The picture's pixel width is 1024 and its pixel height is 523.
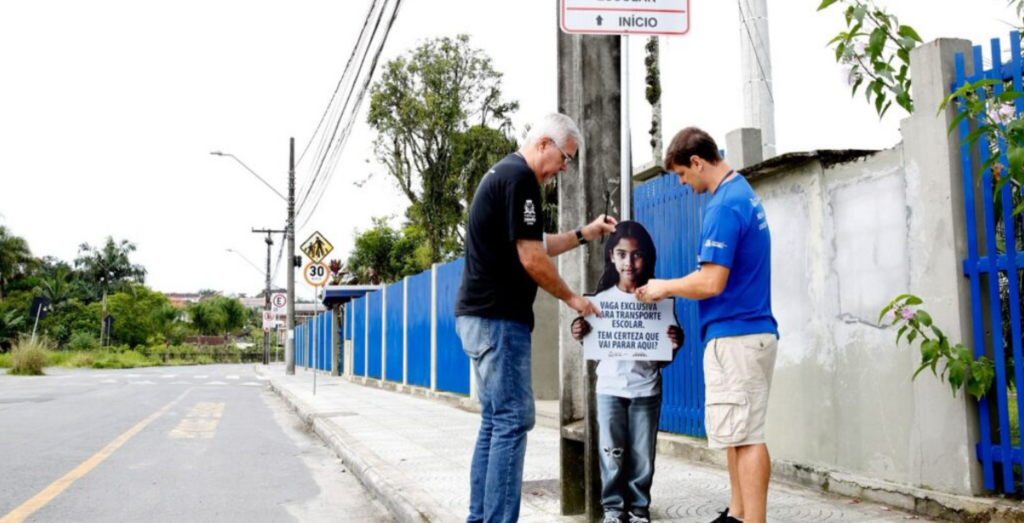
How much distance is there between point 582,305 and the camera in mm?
3703

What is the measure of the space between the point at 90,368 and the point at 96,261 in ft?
141

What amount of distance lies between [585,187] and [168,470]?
4.61 m

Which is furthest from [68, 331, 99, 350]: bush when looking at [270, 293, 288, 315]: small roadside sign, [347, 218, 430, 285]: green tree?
[270, 293, 288, 315]: small roadside sign

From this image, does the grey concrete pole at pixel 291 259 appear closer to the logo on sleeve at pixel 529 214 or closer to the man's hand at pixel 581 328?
the man's hand at pixel 581 328

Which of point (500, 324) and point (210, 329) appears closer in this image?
point (500, 324)

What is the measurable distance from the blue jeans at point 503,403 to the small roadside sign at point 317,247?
1239 cm

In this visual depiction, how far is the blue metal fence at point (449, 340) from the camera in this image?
12.4m

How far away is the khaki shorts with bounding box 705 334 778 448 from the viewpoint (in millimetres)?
3252

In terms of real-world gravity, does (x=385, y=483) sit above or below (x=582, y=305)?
below

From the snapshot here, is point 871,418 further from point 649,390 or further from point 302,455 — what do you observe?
point 302,455

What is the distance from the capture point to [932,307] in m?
4.20

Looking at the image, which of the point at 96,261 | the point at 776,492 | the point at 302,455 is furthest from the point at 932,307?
the point at 96,261

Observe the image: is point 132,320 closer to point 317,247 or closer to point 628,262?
point 317,247

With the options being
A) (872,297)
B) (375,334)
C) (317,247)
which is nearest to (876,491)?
(872,297)
